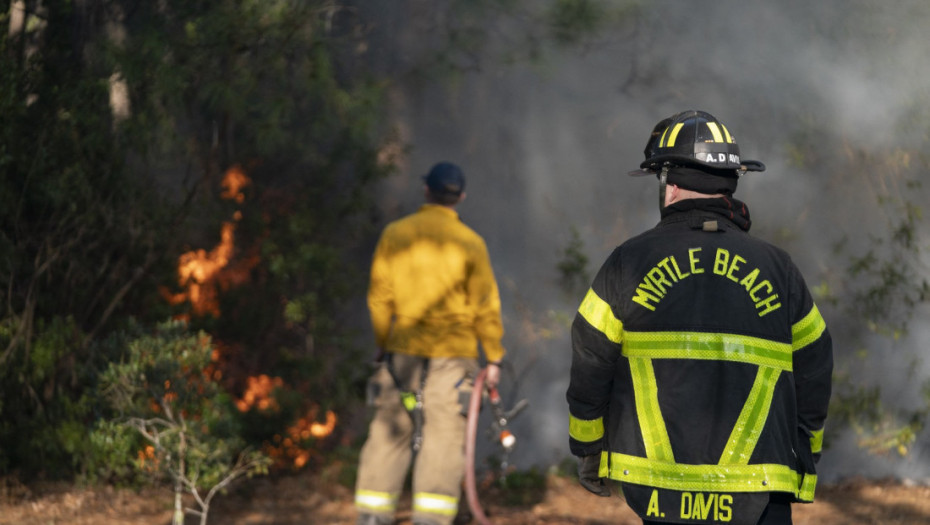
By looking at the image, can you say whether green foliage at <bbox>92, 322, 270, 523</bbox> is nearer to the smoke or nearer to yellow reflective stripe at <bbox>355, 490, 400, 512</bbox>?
yellow reflective stripe at <bbox>355, 490, 400, 512</bbox>

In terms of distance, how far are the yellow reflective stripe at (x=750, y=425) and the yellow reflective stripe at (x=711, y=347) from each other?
0.04m

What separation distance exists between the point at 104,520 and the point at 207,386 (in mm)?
921

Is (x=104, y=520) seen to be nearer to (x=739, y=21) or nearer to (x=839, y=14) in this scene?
(x=739, y=21)

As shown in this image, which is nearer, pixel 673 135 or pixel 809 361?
pixel 809 361

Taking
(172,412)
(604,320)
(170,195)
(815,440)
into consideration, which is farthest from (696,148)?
(170,195)

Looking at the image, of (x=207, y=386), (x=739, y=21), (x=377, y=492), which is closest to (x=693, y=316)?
(x=377, y=492)

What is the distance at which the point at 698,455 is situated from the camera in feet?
9.56

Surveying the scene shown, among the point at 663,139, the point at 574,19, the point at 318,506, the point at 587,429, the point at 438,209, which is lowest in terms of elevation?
the point at 318,506

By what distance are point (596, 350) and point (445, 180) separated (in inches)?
122

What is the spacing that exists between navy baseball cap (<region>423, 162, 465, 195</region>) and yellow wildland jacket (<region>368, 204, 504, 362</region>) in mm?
100

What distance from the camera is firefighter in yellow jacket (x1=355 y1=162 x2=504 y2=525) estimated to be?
5.92m

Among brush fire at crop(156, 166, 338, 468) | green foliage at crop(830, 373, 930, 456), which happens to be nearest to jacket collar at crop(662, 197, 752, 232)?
brush fire at crop(156, 166, 338, 468)

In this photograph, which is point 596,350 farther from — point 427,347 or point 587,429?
point 427,347

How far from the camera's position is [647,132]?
794cm
